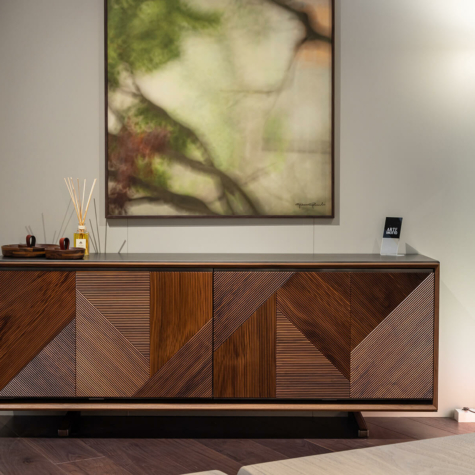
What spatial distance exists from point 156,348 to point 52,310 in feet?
1.62

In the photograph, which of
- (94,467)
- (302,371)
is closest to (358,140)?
(302,371)

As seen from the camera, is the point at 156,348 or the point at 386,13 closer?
the point at 156,348

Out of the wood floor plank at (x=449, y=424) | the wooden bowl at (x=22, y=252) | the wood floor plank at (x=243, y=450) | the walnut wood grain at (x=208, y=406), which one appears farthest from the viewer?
the wood floor plank at (x=449, y=424)

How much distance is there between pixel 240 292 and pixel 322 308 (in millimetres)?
372

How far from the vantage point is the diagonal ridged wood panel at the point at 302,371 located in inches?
88.4

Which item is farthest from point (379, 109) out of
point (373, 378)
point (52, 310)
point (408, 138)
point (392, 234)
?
point (52, 310)

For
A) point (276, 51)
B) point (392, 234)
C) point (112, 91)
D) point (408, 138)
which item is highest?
point (276, 51)

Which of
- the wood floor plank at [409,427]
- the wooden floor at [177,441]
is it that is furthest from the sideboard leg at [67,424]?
the wood floor plank at [409,427]

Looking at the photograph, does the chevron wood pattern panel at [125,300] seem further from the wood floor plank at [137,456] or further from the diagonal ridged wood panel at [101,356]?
the wood floor plank at [137,456]

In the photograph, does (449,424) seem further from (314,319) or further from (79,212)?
(79,212)

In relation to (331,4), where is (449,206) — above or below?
below

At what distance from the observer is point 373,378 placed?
225 cm

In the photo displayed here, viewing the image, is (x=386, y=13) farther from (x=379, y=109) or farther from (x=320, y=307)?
(x=320, y=307)

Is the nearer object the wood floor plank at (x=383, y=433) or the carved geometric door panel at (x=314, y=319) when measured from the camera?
the carved geometric door panel at (x=314, y=319)
